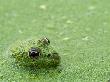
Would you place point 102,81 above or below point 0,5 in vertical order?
below

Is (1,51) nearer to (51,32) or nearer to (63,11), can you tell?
(51,32)

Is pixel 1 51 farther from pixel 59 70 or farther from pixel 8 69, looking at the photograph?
pixel 59 70

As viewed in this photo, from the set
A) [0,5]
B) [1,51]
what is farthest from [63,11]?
[1,51]

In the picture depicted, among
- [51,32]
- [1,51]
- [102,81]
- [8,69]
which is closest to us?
[102,81]

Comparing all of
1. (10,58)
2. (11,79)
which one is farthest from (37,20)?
Answer: (11,79)

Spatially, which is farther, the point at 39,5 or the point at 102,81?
the point at 39,5

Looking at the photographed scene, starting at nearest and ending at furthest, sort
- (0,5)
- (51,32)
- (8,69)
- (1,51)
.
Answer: (8,69) → (1,51) → (51,32) → (0,5)
